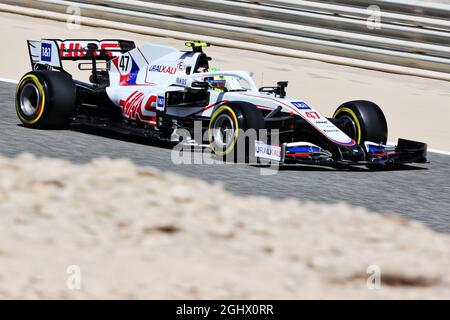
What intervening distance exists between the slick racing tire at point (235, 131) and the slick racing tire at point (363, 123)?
125cm

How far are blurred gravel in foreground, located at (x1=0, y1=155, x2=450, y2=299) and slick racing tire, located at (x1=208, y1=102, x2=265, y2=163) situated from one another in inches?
81.8

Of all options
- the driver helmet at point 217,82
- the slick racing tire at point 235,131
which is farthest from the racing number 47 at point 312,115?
the driver helmet at point 217,82

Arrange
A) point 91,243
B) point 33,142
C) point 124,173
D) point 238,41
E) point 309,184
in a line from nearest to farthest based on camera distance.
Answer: point 91,243, point 124,173, point 309,184, point 33,142, point 238,41

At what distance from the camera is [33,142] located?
9.30 m

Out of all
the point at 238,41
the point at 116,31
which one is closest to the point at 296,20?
the point at 238,41

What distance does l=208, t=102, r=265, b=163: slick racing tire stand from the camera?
8.89m

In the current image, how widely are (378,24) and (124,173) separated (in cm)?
740

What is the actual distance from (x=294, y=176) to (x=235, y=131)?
0.64m

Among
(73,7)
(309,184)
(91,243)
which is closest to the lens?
(91,243)

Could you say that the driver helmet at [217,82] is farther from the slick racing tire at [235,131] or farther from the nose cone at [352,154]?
the nose cone at [352,154]

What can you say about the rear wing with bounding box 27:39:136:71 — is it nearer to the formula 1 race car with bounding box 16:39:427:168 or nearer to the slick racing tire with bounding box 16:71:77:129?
the formula 1 race car with bounding box 16:39:427:168

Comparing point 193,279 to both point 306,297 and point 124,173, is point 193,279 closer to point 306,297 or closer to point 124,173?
point 306,297

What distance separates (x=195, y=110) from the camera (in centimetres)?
989

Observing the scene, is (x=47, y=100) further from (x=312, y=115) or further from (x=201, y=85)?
(x=312, y=115)
